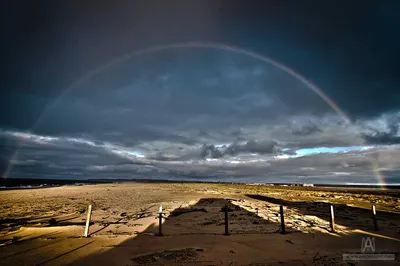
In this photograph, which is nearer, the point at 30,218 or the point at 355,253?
the point at 355,253

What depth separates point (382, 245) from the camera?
15555 millimetres

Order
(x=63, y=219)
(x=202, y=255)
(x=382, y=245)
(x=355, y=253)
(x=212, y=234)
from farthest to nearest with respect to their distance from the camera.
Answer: (x=63, y=219), (x=212, y=234), (x=382, y=245), (x=355, y=253), (x=202, y=255)

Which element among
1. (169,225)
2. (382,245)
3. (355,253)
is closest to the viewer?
(355,253)

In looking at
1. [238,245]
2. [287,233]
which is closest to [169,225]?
[238,245]

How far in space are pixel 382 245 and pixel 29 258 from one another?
779 inches

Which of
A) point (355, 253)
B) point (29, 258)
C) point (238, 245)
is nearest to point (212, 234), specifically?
point (238, 245)

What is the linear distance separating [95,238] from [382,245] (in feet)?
58.2

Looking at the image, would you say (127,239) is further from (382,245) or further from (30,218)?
(382,245)

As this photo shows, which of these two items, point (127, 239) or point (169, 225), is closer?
point (127, 239)

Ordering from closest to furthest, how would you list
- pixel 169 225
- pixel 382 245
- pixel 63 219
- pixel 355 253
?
pixel 355 253
pixel 382 245
pixel 169 225
pixel 63 219

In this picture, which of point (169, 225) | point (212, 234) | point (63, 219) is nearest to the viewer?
point (212, 234)

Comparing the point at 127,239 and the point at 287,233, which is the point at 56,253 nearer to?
the point at 127,239

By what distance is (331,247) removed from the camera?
14883 millimetres

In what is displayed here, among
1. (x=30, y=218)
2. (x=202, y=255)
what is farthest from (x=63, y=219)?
(x=202, y=255)
